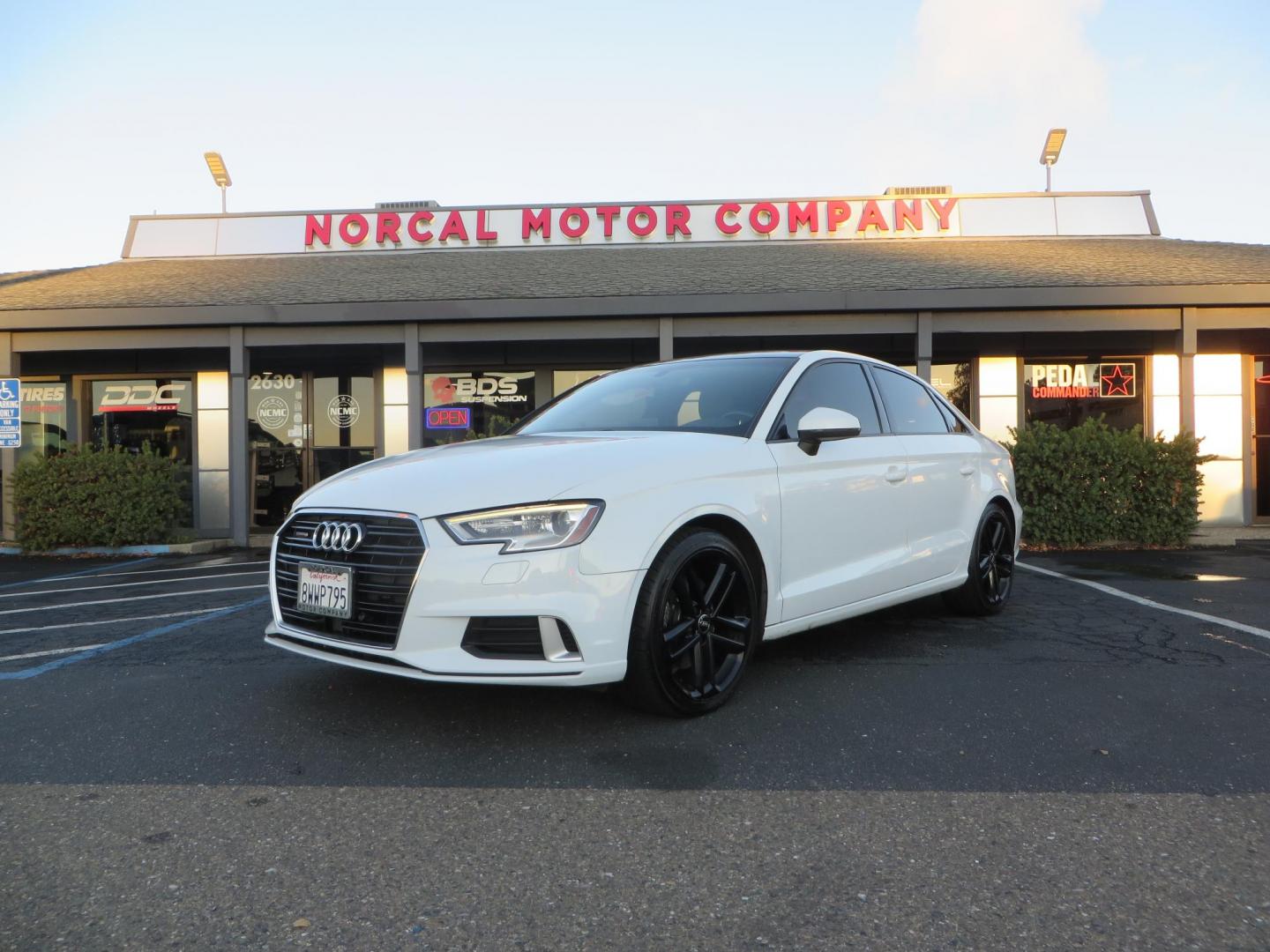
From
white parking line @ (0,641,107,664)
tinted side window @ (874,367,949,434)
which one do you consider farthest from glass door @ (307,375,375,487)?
tinted side window @ (874,367,949,434)

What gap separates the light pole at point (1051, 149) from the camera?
18.2 meters

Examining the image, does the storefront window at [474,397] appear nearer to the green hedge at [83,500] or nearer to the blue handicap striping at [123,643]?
the green hedge at [83,500]

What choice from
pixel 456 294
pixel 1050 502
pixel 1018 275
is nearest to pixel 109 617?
pixel 456 294

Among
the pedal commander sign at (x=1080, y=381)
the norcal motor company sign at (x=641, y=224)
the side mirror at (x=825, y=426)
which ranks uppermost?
the norcal motor company sign at (x=641, y=224)

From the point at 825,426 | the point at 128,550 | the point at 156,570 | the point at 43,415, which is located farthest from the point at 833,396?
the point at 43,415

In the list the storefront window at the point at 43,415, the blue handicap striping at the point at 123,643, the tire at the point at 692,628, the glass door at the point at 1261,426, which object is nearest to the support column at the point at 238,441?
the storefront window at the point at 43,415

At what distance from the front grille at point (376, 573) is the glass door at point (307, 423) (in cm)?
1199

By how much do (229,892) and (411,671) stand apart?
3.39 feet

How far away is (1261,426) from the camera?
46.4 ft

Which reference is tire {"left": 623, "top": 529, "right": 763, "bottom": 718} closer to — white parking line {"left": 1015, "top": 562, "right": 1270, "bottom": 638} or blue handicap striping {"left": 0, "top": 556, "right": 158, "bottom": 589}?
white parking line {"left": 1015, "top": 562, "right": 1270, "bottom": 638}

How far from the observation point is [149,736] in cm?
349

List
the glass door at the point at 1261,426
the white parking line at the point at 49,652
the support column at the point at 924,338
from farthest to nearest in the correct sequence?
the glass door at the point at 1261,426, the support column at the point at 924,338, the white parking line at the point at 49,652

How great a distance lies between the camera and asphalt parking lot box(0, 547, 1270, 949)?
83.7 inches

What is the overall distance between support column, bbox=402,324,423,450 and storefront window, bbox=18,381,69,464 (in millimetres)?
6535
